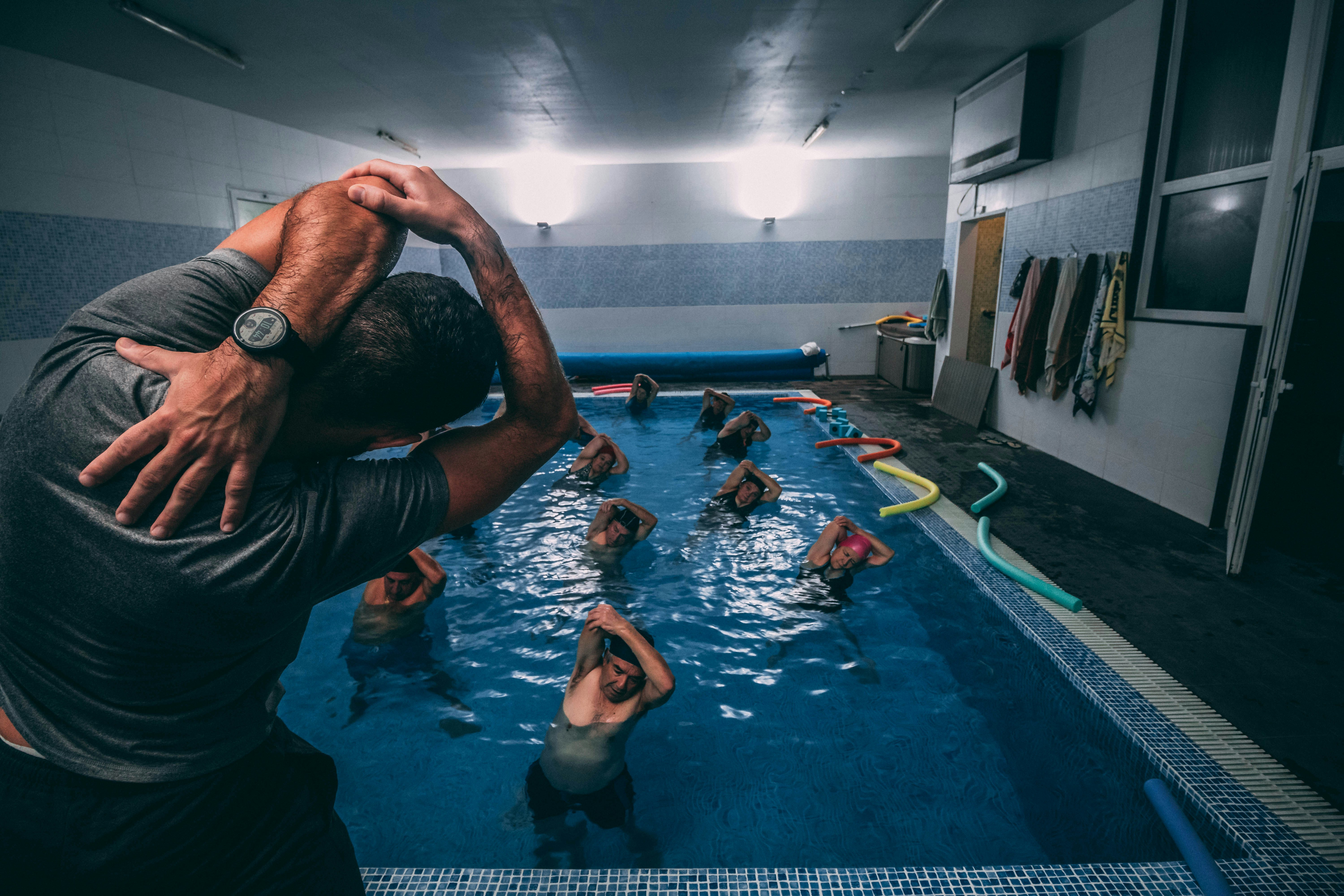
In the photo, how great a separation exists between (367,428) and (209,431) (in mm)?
250

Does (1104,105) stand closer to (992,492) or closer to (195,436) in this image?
(992,492)

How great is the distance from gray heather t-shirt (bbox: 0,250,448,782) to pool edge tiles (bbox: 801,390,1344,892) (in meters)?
2.62

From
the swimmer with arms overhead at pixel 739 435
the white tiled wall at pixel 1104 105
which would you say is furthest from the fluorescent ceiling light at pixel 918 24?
the swimmer with arms overhead at pixel 739 435

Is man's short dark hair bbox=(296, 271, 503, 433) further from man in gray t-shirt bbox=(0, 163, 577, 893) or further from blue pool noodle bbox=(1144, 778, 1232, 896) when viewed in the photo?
blue pool noodle bbox=(1144, 778, 1232, 896)

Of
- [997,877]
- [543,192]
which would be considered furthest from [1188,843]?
[543,192]

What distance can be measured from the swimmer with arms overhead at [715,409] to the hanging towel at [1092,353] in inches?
139

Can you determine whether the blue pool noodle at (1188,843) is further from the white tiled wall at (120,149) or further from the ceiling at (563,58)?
the white tiled wall at (120,149)

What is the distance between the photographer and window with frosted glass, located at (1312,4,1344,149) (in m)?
3.68

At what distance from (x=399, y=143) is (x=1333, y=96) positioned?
32.5 ft

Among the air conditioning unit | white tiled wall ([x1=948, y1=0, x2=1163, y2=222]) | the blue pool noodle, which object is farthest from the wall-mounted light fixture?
the blue pool noodle

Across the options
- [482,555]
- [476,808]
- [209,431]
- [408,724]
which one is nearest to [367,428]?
[209,431]

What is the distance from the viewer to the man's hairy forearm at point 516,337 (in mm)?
1108

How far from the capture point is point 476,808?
274 cm

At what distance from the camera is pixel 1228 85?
4.48 m
